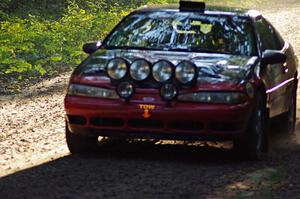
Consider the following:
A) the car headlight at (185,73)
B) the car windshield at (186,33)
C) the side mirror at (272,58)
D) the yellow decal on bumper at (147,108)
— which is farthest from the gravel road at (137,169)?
the car windshield at (186,33)

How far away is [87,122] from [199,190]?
1805 millimetres

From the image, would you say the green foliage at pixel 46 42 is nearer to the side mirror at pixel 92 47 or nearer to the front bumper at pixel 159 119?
the side mirror at pixel 92 47

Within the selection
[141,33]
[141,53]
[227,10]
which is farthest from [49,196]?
[227,10]

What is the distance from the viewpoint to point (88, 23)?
807 inches

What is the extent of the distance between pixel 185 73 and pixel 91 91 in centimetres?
96

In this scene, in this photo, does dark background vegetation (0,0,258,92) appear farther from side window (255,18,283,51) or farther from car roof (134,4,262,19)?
side window (255,18,283,51)

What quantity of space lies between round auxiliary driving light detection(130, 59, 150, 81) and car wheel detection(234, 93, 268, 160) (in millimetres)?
1138

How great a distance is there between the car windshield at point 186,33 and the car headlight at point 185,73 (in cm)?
85

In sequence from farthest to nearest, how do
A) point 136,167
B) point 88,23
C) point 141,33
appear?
point 88,23
point 141,33
point 136,167

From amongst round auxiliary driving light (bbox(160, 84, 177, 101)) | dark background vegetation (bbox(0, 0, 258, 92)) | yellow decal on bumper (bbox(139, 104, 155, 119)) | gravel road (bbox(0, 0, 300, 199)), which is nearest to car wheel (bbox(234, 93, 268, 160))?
gravel road (bbox(0, 0, 300, 199))

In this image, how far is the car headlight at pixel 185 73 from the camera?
775 cm

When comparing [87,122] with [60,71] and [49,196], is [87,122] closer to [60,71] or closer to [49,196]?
[49,196]

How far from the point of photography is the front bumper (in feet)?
25.2

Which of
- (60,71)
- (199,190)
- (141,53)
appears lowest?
(60,71)
